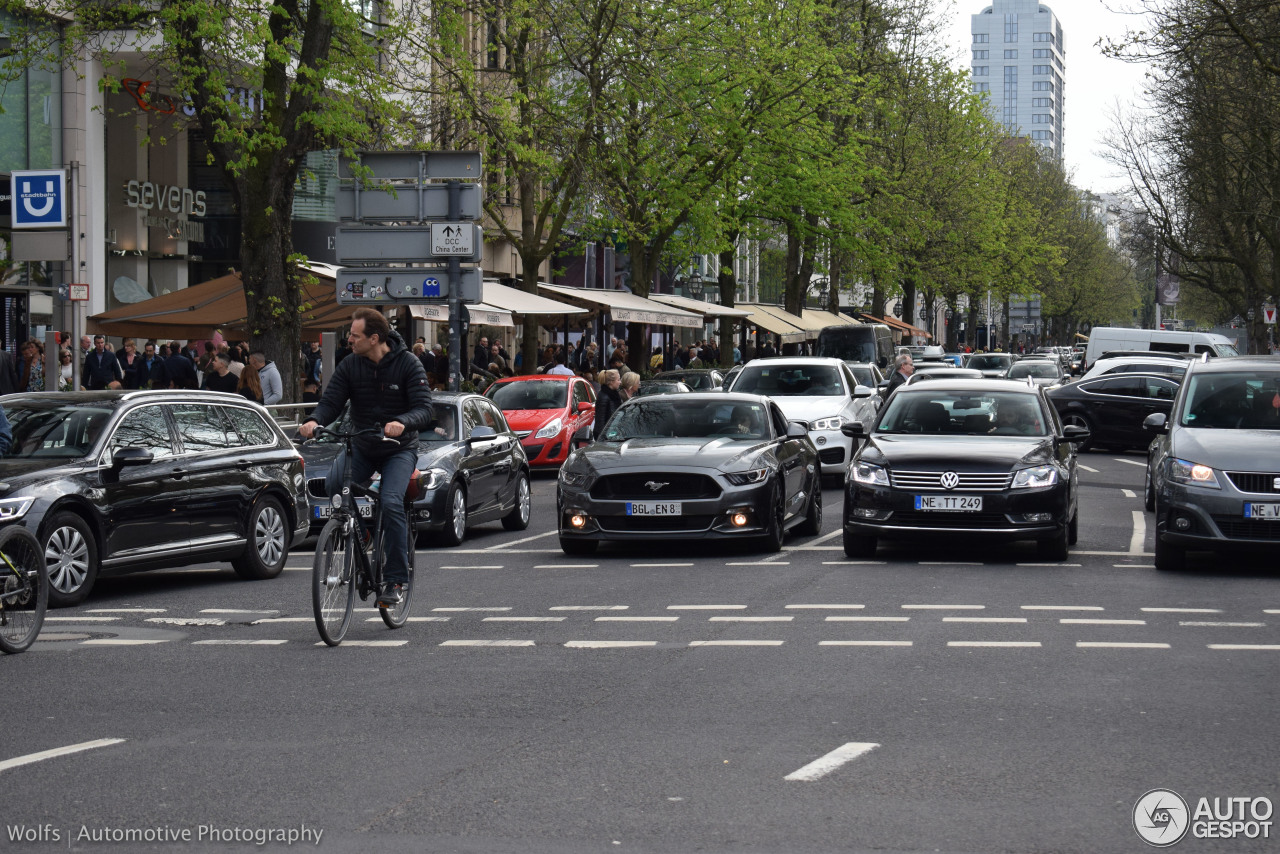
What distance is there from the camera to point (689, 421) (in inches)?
632

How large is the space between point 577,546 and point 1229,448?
5503 mm

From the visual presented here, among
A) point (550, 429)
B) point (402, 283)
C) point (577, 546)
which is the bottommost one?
point (577, 546)

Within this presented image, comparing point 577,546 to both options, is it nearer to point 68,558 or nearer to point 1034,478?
point 1034,478

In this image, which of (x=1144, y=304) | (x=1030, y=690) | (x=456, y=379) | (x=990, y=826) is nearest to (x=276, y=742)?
(x=990, y=826)

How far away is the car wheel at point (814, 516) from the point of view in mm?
16609

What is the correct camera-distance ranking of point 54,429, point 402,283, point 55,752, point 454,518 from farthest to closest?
point 402,283, point 454,518, point 54,429, point 55,752

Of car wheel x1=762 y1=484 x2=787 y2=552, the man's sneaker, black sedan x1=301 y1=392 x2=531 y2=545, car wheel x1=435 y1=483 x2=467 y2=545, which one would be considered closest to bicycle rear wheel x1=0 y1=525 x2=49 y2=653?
the man's sneaker

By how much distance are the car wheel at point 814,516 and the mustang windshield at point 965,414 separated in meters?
1.35

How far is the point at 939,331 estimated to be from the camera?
15400 cm

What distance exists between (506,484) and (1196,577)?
24.4ft

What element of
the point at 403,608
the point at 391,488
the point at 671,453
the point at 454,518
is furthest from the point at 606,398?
the point at 391,488

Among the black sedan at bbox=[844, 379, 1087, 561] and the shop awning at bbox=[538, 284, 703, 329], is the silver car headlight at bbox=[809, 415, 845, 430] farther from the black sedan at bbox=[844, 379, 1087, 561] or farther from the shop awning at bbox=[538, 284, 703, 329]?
the shop awning at bbox=[538, 284, 703, 329]

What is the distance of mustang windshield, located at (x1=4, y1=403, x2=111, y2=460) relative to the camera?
12.3 metres

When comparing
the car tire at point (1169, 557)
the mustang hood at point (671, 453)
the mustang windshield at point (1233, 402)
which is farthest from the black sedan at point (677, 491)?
the mustang windshield at point (1233, 402)
